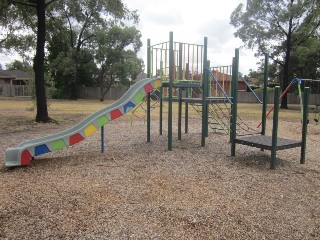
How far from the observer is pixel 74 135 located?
618cm

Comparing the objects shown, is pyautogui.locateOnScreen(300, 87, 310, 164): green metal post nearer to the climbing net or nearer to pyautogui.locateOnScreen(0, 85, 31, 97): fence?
the climbing net

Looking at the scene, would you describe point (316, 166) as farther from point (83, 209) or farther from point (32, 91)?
point (32, 91)

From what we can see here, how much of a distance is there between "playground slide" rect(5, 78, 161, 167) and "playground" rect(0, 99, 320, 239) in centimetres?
24

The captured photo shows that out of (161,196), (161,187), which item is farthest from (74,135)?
(161,196)

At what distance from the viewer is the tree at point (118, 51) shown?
115 ft

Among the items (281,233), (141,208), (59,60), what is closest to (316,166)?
(281,233)

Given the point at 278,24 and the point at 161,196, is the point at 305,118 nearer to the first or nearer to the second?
the point at 161,196

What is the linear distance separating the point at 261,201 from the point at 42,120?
1123 centimetres

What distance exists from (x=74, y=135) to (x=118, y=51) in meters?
30.3

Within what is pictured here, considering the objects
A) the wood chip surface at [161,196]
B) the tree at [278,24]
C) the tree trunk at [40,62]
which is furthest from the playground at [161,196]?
the tree at [278,24]

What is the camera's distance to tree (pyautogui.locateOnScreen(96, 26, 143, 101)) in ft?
115

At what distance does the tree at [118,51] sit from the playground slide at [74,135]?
2887cm

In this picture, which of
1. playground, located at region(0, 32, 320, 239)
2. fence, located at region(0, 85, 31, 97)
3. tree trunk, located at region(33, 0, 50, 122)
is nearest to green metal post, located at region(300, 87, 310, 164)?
playground, located at region(0, 32, 320, 239)

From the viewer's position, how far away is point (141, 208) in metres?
3.82
